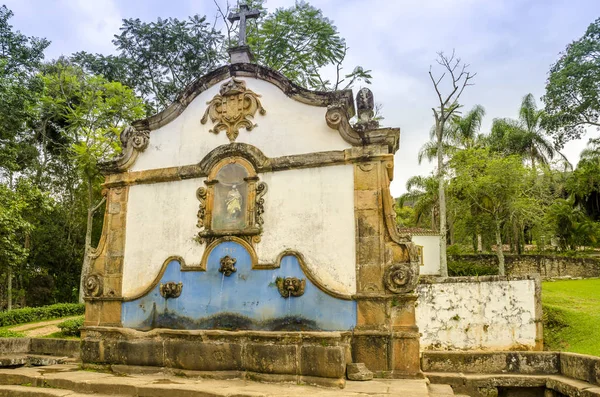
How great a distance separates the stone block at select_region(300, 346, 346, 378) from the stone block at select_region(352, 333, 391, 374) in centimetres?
128

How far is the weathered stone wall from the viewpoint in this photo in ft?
79.9

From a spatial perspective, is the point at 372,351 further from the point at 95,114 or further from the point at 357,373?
the point at 95,114

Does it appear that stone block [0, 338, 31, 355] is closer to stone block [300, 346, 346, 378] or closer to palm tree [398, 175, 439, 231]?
stone block [300, 346, 346, 378]

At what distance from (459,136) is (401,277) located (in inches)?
1019

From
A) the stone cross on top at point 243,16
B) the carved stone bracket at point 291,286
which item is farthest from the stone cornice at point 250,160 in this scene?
the stone cross on top at point 243,16

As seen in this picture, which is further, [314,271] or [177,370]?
[314,271]

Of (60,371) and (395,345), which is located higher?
(395,345)

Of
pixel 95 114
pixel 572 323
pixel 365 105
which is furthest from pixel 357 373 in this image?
pixel 95 114

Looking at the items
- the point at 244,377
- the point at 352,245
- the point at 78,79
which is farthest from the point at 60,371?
the point at 78,79

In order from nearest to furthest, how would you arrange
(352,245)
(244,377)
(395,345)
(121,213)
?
(244,377) < (395,345) < (352,245) < (121,213)

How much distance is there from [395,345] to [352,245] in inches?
64.7

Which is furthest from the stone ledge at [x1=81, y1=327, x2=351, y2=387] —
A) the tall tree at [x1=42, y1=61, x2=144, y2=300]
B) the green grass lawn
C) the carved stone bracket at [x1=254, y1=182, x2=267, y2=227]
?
the tall tree at [x1=42, y1=61, x2=144, y2=300]

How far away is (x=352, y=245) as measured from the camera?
771cm

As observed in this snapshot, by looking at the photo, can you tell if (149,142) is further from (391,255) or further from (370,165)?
(391,255)
